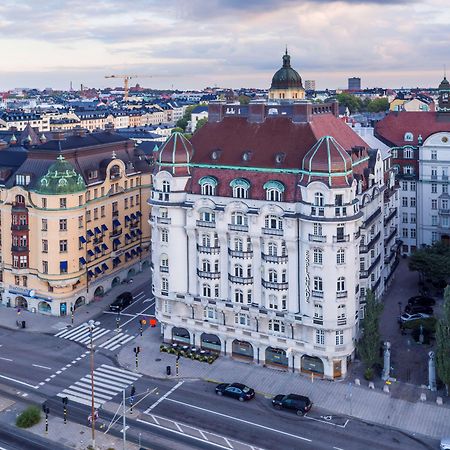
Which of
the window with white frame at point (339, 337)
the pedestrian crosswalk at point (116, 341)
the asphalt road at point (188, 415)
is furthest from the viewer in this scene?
the pedestrian crosswalk at point (116, 341)

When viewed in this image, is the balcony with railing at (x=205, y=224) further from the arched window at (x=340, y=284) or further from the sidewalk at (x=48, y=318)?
the sidewalk at (x=48, y=318)

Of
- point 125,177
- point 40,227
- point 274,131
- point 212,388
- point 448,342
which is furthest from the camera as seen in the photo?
point 125,177

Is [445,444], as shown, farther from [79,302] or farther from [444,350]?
[79,302]

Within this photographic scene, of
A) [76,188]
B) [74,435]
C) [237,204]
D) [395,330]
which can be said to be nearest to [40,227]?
[76,188]

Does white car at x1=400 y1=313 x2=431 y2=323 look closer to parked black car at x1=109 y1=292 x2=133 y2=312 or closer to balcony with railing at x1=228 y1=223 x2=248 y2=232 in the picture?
balcony with railing at x1=228 y1=223 x2=248 y2=232

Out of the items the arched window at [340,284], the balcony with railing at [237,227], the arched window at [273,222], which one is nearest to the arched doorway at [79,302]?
the balcony with railing at [237,227]

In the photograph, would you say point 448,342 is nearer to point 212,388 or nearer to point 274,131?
point 212,388
